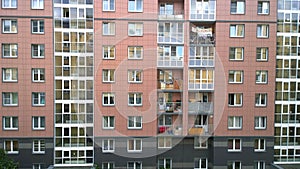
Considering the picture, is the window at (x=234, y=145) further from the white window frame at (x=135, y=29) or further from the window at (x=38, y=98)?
the window at (x=38, y=98)

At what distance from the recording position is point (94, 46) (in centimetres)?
1488

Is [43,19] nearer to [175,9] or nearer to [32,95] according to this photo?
[32,95]

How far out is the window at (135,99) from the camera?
1537cm

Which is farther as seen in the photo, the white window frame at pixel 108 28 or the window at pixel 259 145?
the window at pixel 259 145

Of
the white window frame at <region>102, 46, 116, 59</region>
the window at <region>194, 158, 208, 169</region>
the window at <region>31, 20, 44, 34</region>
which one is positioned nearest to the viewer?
the window at <region>31, 20, 44, 34</region>

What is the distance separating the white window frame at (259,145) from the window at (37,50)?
13.3 m

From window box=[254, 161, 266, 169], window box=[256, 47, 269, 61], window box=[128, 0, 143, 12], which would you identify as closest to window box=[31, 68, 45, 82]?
window box=[128, 0, 143, 12]

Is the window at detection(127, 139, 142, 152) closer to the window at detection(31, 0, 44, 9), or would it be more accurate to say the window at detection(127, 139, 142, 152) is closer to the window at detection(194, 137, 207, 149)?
the window at detection(194, 137, 207, 149)

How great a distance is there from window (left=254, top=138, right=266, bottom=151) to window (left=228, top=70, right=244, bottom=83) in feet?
12.3

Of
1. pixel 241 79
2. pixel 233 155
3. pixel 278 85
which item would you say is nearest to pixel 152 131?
pixel 233 155

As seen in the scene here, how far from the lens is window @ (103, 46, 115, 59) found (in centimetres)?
1501

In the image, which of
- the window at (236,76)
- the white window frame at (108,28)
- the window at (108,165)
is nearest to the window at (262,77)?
the window at (236,76)

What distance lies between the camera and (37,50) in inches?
581

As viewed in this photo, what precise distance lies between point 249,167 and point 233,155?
1.24 metres
